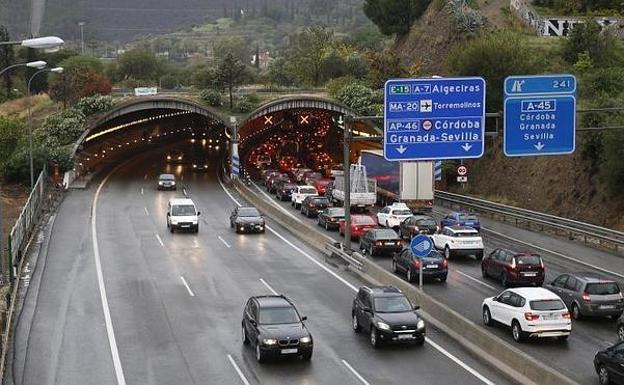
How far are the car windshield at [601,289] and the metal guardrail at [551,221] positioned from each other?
47.1 feet

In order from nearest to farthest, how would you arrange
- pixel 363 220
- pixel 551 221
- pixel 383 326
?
pixel 383 326 < pixel 363 220 < pixel 551 221

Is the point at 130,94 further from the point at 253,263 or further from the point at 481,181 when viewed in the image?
the point at 253,263

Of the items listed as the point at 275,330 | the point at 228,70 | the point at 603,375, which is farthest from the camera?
the point at 228,70

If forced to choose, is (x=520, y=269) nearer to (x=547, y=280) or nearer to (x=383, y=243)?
(x=547, y=280)

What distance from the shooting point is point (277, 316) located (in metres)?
24.0

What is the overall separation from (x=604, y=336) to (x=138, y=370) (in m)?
14.1

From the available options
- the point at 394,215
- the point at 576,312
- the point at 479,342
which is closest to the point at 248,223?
the point at 394,215

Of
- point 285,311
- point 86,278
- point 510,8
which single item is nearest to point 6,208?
point 86,278

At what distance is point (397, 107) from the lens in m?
31.5

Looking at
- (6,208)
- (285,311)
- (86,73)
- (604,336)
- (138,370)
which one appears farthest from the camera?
(86,73)

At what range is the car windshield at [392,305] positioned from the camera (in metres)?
25.4

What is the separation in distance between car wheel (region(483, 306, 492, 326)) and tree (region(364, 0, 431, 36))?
89216 millimetres

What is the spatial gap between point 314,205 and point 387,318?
29.6 m

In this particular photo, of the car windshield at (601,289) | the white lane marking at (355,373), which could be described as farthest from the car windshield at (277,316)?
the car windshield at (601,289)
